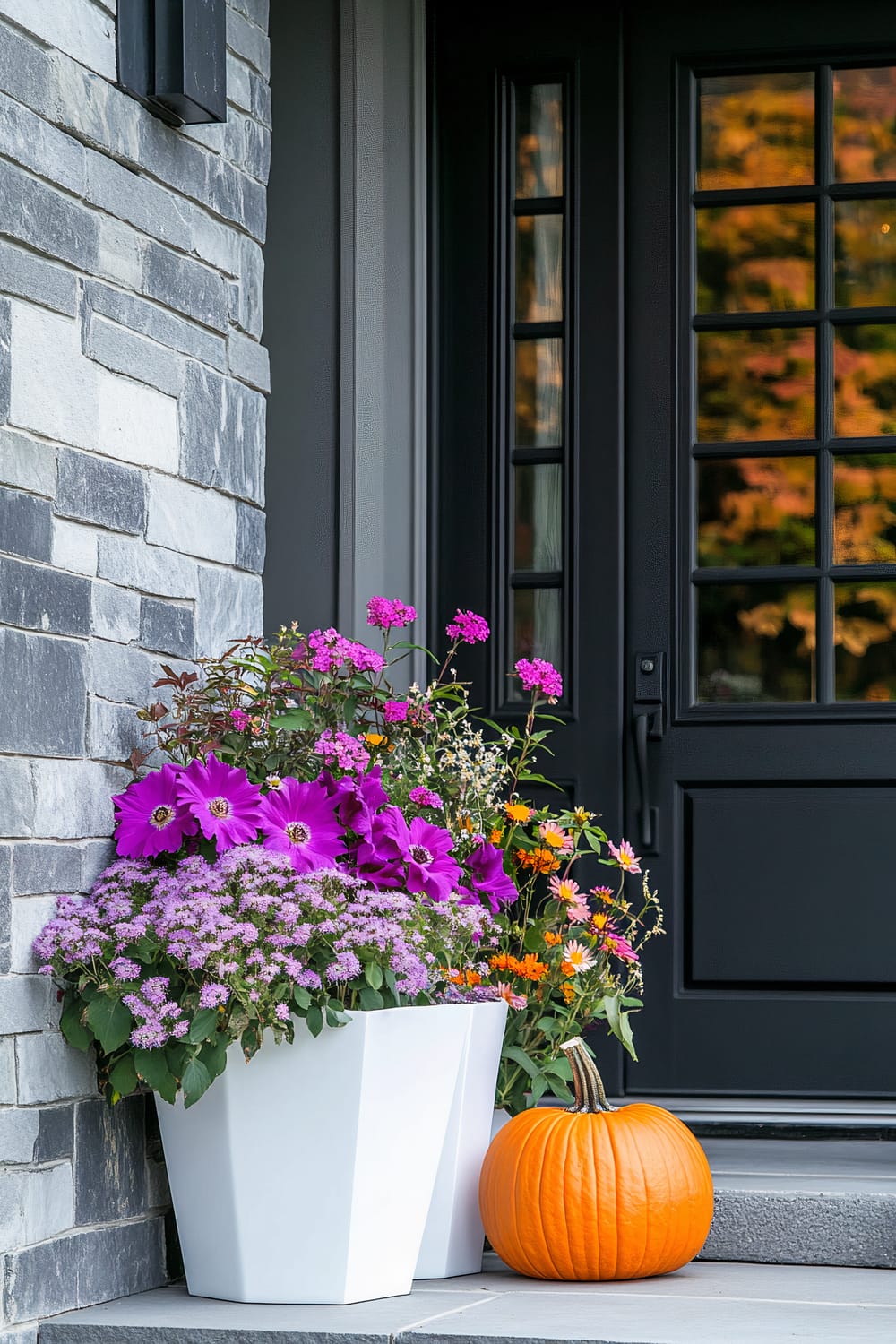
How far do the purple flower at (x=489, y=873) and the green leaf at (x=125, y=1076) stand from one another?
2.13 ft

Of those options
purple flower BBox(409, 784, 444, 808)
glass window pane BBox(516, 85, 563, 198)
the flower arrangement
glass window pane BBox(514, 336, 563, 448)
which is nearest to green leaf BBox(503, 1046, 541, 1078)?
the flower arrangement

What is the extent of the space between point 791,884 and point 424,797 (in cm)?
101

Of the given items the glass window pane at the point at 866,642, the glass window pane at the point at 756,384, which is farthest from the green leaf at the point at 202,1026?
the glass window pane at the point at 756,384

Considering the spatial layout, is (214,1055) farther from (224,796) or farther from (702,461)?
(702,461)

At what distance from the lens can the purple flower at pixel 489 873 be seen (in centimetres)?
255

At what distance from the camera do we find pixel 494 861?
2564 millimetres

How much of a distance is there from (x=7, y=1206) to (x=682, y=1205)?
907 mm

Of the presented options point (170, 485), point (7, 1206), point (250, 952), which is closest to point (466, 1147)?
point (250, 952)

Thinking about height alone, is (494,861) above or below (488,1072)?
above

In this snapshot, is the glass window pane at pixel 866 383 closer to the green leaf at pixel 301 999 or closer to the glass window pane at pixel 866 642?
the glass window pane at pixel 866 642

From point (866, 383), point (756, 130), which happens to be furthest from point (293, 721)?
point (756, 130)

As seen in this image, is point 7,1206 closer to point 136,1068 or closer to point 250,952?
point 136,1068

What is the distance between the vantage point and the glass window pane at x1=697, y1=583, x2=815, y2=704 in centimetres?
317

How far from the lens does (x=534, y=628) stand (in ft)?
10.9
